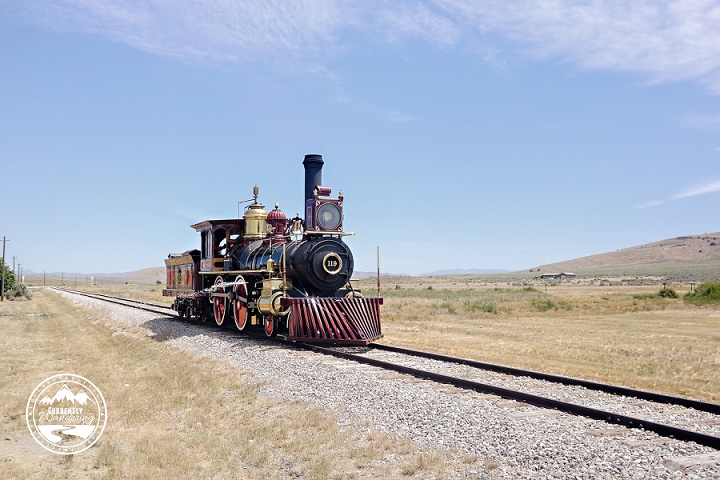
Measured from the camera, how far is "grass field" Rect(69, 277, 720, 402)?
468 inches

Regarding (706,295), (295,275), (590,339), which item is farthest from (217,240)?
(706,295)

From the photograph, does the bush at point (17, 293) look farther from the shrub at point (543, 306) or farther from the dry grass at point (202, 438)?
the dry grass at point (202, 438)

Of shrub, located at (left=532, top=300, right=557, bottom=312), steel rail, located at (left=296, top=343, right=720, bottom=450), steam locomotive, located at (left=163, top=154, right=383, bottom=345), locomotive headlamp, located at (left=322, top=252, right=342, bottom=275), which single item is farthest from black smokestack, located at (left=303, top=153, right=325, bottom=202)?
shrub, located at (left=532, top=300, right=557, bottom=312)

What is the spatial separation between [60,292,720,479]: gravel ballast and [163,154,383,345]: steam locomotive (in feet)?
9.73

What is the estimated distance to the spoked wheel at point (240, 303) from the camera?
1741 centimetres

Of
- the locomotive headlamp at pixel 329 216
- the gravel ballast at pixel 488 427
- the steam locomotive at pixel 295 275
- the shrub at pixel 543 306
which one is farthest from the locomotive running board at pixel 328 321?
the shrub at pixel 543 306

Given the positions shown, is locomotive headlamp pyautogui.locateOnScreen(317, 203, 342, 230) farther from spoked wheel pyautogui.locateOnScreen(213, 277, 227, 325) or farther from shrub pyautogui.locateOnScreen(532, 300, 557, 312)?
shrub pyautogui.locateOnScreen(532, 300, 557, 312)

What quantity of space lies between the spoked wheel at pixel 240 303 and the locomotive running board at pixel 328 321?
97.7 inches

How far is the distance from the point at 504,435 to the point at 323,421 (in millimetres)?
2310

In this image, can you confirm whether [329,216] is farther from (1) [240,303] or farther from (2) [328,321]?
(1) [240,303]

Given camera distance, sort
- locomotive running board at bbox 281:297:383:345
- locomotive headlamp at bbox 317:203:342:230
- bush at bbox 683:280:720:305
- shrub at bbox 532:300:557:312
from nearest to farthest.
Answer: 1. locomotive running board at bbox 281:297:383:345
2. locomotive headlamp at bbox 317:203:342:230
3. shrub at bbox 532:300:557:312
4. bush at bbox 683:280:720:305

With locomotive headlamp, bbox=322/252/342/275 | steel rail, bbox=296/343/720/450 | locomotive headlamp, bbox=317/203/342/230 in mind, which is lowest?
steel rail, bbox=296/343/720/450

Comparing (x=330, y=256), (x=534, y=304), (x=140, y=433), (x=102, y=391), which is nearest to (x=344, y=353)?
(x=330, y=256)

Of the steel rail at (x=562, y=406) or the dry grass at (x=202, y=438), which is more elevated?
the steel rail at (x=562, y=406)
